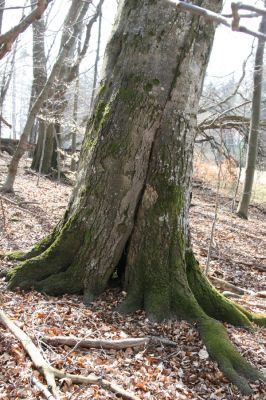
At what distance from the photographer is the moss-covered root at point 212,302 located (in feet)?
14.9

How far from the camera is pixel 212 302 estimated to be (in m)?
4.56

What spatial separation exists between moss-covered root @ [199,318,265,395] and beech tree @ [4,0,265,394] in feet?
0.34

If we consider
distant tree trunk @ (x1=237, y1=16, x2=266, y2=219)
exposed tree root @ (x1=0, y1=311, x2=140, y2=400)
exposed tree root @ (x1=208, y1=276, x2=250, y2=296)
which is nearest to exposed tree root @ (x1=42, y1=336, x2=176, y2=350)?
exposed tree root @ (x1=0, y1=311, x2=140, y2=400)

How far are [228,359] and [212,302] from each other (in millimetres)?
922

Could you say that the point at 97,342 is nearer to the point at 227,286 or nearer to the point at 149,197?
the point at 149,197

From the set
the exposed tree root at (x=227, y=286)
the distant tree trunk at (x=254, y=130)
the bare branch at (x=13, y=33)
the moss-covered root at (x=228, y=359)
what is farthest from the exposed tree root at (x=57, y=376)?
the distant tree trunk at (x=254, y=130)

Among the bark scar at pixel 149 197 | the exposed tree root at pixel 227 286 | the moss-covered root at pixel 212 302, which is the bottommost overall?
the exposed tree root at pixel 227 286

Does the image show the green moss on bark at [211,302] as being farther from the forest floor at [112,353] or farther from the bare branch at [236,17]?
the bare branch at [236,17]

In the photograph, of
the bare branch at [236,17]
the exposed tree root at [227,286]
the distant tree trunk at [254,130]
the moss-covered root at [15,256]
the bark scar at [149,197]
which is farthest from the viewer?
the distant tree trunk at [254,130]

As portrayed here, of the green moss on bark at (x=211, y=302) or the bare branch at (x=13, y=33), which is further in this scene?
the green moss on bark at (x=211, y=302)

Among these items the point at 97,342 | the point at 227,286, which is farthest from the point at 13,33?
the point at 227,286

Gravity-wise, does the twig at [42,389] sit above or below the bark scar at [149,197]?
below

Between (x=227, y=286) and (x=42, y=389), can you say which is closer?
(x=42, y=389)

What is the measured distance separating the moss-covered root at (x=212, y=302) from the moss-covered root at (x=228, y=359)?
1.65ft
